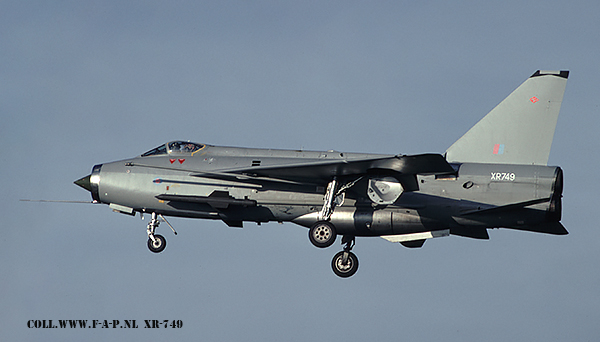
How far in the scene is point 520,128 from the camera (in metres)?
23.1

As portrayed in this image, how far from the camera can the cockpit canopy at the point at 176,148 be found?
24.4 metres

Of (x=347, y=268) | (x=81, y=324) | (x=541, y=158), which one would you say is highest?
(x=541, y=158)

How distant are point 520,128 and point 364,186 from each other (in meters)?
5.21

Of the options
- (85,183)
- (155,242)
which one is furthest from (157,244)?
(85,183)

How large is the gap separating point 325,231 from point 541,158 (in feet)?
22.1

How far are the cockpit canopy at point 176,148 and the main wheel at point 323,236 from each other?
5.02 m

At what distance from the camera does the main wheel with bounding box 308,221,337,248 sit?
2200cm

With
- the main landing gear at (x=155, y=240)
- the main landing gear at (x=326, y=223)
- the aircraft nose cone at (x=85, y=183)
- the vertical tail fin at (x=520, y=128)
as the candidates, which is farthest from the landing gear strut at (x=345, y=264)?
the aircraft nose cone at (x=85, y=183)

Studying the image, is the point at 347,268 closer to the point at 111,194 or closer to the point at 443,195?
the point at 443,195

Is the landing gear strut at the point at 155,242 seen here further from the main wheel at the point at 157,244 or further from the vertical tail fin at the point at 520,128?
the vertical tail fin at the point at 520,128

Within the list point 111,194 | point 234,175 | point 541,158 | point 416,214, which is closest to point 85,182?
point 111,194

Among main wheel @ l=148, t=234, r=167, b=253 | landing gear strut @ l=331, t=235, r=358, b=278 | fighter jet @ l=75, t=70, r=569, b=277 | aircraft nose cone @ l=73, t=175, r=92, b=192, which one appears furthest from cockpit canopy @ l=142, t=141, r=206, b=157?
landing gear strut @ l=331, t=235, r=358, b=278

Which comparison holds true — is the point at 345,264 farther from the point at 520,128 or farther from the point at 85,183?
the point at 85,183

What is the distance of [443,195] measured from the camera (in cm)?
2222
